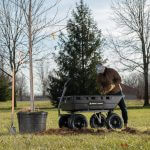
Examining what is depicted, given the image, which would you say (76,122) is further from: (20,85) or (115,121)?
(20,85)

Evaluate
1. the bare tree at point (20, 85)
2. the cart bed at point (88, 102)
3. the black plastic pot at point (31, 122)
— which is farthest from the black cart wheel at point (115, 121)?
the bare tree at point (20, 85)

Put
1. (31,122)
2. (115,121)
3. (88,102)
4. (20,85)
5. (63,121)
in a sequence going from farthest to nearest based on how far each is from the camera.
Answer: (20,85) → (63,121) → (115,121) → (88,102) → (31,122)

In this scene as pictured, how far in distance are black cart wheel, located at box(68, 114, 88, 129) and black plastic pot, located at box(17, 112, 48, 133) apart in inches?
30.6

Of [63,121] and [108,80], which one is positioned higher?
[108,80]

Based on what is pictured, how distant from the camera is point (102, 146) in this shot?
683cm

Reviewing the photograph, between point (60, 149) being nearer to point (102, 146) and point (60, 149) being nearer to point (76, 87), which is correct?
point (102, 146)

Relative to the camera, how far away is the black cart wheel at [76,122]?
10.7 metres

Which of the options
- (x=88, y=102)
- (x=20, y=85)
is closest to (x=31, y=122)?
(x=88, y=102)

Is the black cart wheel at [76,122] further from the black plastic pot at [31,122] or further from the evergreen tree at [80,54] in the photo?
the evergreen tree at [80,54]

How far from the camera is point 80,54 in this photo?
49.0 m

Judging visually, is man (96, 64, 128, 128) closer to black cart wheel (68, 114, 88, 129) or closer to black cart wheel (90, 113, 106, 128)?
black cart wheel (90, 113, 106, 128)

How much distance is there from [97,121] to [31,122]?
205cm

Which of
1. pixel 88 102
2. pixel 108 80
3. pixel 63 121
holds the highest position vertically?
pixel 108 80

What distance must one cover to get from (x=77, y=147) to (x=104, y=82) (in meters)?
4.91
